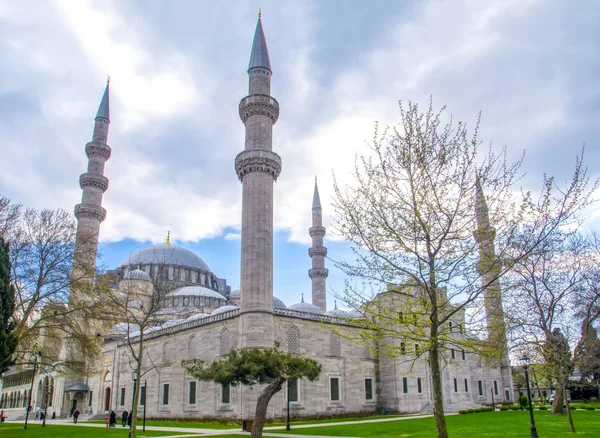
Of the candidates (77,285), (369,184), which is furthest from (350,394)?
(369,184)

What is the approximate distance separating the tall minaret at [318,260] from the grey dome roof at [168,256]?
18287 mm

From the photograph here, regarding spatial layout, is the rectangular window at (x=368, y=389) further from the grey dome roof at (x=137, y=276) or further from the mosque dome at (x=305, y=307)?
the grey dome roof at (x=137, y=276)

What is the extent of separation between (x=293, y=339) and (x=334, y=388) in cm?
476

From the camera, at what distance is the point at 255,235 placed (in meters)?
29.2

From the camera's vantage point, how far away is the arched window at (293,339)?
30516 millimetres

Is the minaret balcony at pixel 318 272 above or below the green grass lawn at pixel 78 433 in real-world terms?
above

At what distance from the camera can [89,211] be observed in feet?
140

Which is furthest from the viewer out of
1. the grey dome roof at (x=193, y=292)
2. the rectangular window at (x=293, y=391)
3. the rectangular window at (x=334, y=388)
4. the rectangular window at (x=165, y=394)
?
the grey dome roof at (x=193, y=292)

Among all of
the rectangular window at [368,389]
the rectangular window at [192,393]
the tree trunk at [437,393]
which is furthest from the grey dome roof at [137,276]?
the tree trunk at [437,393]

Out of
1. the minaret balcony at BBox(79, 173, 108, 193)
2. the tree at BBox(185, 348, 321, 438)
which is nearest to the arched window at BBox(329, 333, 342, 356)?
the tree at BBox(185, 348, 321, 438)

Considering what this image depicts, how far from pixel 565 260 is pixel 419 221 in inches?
558

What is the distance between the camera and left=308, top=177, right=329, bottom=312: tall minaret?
4647 cm

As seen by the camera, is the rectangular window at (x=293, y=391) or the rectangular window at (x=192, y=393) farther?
the rectangular window at (x=192, y=393)

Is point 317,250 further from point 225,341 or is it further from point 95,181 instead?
point 95,181
